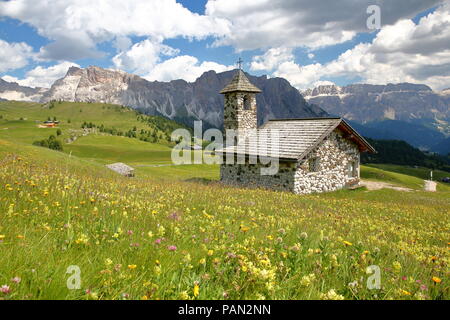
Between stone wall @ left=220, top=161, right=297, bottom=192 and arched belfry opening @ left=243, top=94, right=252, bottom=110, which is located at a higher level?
arched belfry opening @ left=243, top=94, right=252, bottom=110

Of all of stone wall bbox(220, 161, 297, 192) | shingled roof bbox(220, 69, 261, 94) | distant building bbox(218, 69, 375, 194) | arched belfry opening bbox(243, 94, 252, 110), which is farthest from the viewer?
arched belfry opening bbox(243, 94, 252, 110)

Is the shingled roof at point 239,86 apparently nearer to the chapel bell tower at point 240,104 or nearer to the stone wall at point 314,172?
the chapel bell tower at point 240,104

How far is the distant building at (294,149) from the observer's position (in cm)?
2512

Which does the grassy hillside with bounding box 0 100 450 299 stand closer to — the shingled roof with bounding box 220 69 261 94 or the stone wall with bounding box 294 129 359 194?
the stone wall with bounding box 294 129 359 194

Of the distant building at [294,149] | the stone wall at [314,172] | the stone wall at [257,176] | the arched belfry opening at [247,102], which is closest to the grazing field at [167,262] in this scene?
the stone wall at [257,176]

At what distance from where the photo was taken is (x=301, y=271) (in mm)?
3762

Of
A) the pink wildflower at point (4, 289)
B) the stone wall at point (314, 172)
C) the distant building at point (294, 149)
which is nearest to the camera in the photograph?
the pink wildflower at point (4, 289)

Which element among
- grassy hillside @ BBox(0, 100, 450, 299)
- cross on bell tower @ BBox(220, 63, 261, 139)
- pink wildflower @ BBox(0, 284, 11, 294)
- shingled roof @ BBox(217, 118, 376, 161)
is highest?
cross on bell tower @ BBox(220, 63, 261, 139)

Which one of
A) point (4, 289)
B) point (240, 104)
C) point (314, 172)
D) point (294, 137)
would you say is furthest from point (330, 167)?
point (4, 289)

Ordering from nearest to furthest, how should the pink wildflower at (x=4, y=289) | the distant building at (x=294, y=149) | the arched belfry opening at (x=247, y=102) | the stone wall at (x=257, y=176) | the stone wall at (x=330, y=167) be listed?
the pink wildflower at (x=4, y=289), the stone wall at (x=257, y=176), the distant building at (x=294, y=149), the stone wall at (x=330, y=167), the arched belfry opening at (x=247, y=102)

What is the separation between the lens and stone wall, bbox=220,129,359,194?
82.1 feet

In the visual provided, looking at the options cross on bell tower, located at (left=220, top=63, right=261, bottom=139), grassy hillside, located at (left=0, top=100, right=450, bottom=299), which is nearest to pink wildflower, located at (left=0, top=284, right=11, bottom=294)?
grassy hillside, located at (left=0, top=100, right=450, bottom=299)

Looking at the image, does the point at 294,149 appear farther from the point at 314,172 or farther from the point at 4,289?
the point at 4,289

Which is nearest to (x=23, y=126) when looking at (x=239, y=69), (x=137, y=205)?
(x=239, y=69)
